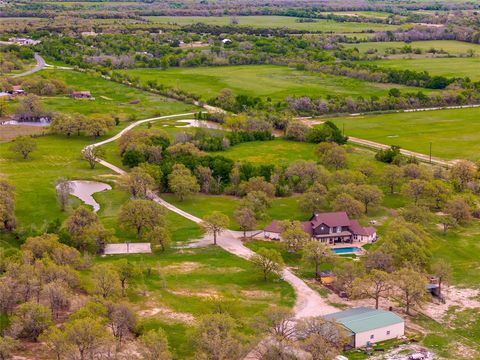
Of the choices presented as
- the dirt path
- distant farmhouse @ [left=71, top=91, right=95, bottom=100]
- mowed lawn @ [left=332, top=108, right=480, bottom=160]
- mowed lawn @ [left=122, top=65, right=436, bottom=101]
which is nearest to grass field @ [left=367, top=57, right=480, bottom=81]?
mowed lawn @ [left=122, top=65, right=436, bottom=101]

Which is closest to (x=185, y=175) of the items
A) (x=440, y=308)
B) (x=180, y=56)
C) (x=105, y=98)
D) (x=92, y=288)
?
(x=92, y=288)

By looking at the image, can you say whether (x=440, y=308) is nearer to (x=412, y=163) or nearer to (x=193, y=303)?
(x=193, y=303)

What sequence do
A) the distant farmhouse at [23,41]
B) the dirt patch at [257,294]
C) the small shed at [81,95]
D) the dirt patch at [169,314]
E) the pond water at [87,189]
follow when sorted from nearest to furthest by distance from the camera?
1. the dirt patch at [169,314]
2. the dirt patch at [257,294]
3. the pond water at [87,189]
4. the small shed at [81,95]
5. the distant farmhouse at [23,41]

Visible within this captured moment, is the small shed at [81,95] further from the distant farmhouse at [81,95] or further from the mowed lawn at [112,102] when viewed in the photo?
the mowed lawn at [112,102]

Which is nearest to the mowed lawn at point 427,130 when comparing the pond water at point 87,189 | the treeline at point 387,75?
the treeline at point 387,75

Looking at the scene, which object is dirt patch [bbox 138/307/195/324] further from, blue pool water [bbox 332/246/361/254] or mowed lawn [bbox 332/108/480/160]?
mowed lawn [bbox 332/108/480/160]
